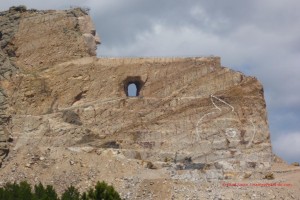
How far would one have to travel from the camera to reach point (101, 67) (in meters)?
48.4

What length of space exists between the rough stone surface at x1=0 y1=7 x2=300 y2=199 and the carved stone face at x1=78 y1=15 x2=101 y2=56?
77 millimetres

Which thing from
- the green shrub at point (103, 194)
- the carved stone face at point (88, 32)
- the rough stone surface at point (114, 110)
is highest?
the carved stone face at point (88, 32)

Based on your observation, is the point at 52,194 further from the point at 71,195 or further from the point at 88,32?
the point at 88,32

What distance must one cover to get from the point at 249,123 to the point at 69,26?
1355 cm

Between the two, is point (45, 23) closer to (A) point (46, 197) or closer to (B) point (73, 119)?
(B) point (73, 119)

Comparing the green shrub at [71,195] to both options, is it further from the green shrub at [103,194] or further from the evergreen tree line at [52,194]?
the green shrub at [103,194]

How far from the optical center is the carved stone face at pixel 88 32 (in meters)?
49.8

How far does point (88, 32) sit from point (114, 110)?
6.10m

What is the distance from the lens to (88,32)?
164 feet

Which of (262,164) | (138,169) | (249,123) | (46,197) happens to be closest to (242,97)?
(249,123)

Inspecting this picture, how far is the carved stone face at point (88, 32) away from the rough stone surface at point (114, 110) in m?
0.08

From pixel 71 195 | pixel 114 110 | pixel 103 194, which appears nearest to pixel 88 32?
pixel 114 110

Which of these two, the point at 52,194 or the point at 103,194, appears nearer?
the point at 103,194

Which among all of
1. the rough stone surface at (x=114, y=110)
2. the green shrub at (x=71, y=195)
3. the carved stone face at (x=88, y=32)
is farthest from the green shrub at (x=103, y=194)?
the carved stone face at (x=88, y=32)
